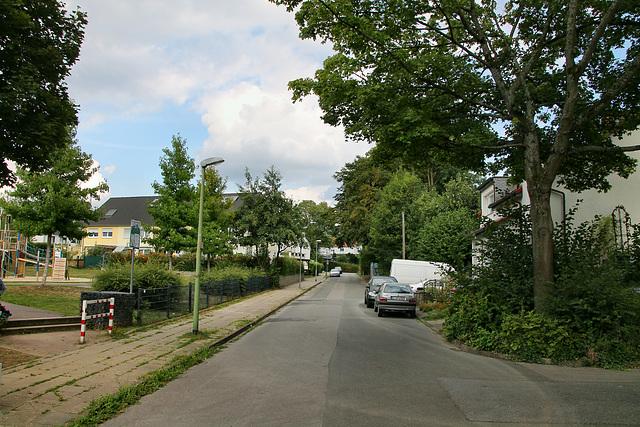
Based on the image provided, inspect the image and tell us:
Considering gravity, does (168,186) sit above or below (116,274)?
above

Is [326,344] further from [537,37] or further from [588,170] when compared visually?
[537,37]

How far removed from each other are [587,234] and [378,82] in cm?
627

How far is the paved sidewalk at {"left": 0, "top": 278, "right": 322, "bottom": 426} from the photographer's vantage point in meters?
5.12

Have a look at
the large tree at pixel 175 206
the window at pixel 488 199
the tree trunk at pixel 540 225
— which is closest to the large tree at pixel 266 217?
the large tree at pixel 175 206

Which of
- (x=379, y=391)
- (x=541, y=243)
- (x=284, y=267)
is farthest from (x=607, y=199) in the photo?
(x=284, y=267)

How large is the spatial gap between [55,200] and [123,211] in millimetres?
50857

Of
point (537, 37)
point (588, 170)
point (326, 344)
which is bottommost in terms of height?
point (326, 344)

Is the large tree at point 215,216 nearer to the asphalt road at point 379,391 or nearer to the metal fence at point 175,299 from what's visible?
the metal fence at point 175,299

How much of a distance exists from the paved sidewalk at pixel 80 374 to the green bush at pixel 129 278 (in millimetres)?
2536

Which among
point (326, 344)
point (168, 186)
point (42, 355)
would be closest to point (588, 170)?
point (326, 344)

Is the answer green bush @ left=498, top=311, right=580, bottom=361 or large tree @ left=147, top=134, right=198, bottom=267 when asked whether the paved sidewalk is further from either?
large tree @ left=147, top=134, right=198, bottom=267

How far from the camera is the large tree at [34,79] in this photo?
24.5 ft

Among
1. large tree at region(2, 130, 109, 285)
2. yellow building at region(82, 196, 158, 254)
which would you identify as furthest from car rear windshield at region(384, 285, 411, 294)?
yellow building at region(82, 196, 158, 254)

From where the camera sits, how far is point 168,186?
87.1 feet
